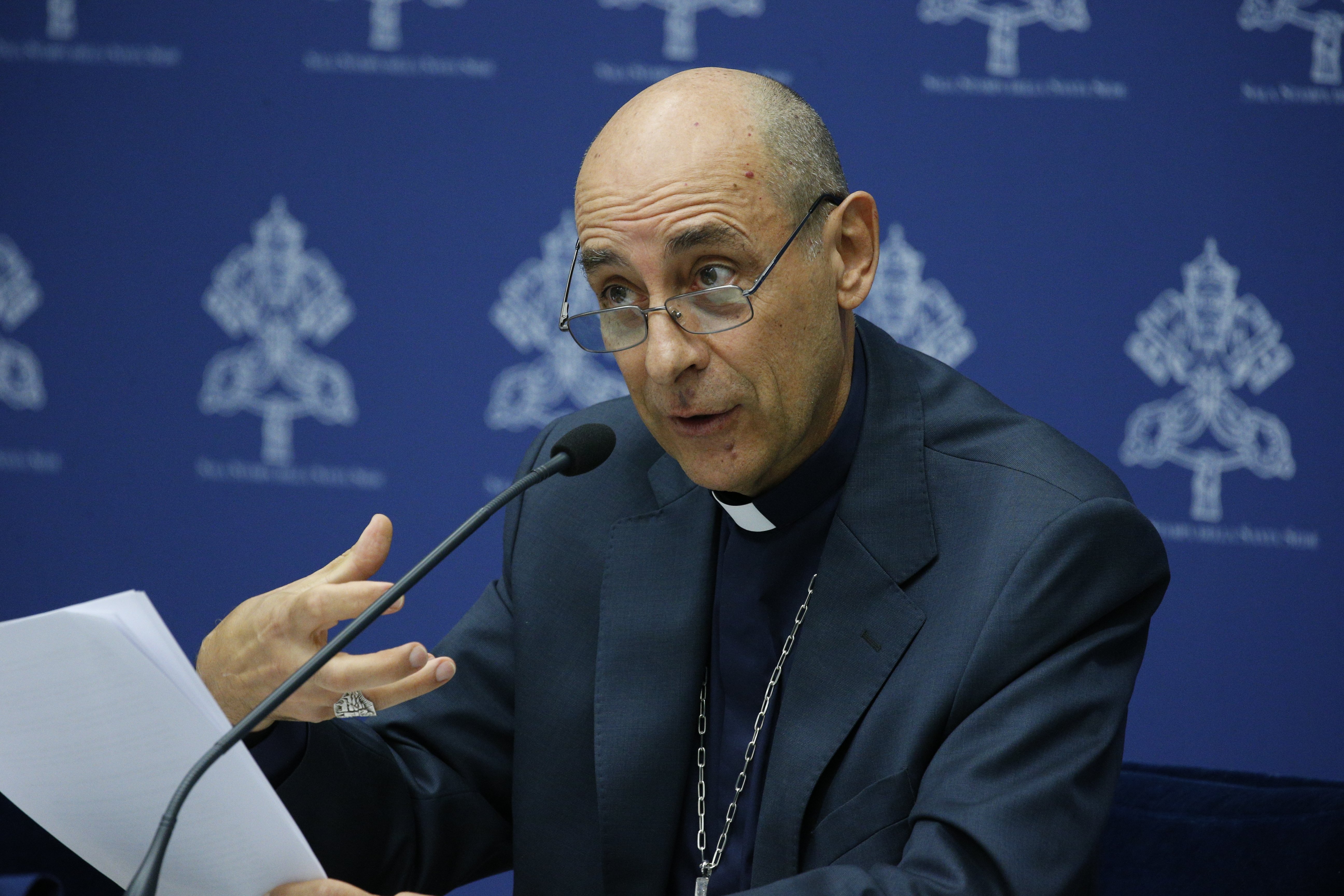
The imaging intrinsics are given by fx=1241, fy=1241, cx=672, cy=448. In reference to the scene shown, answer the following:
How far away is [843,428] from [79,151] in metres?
2.17

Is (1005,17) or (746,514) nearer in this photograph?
(746,514)

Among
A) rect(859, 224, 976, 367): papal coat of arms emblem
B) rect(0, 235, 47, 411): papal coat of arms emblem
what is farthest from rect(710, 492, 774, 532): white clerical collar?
rect(0, 235, 47, 411): papal coat of arms emblem

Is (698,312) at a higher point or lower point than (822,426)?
higher

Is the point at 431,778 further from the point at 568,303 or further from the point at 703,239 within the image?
the point at 703,239

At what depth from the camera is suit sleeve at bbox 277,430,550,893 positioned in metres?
1.37

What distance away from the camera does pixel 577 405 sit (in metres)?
2.59

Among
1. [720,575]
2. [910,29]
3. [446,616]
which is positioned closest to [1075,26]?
[910,29]

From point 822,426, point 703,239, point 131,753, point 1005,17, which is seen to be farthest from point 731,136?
point 1005,17

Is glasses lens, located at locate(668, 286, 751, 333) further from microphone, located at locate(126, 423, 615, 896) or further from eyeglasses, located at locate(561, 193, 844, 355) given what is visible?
microphone, located at locate(126, 423, 615, 896)

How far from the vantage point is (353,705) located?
1181mm

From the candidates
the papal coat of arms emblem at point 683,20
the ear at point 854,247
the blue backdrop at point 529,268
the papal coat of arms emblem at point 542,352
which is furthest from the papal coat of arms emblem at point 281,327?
the ear at point 854,247

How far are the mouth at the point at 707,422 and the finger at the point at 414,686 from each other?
0.39 metres

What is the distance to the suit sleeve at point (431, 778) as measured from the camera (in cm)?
137

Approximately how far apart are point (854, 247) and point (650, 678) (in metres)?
0.57
